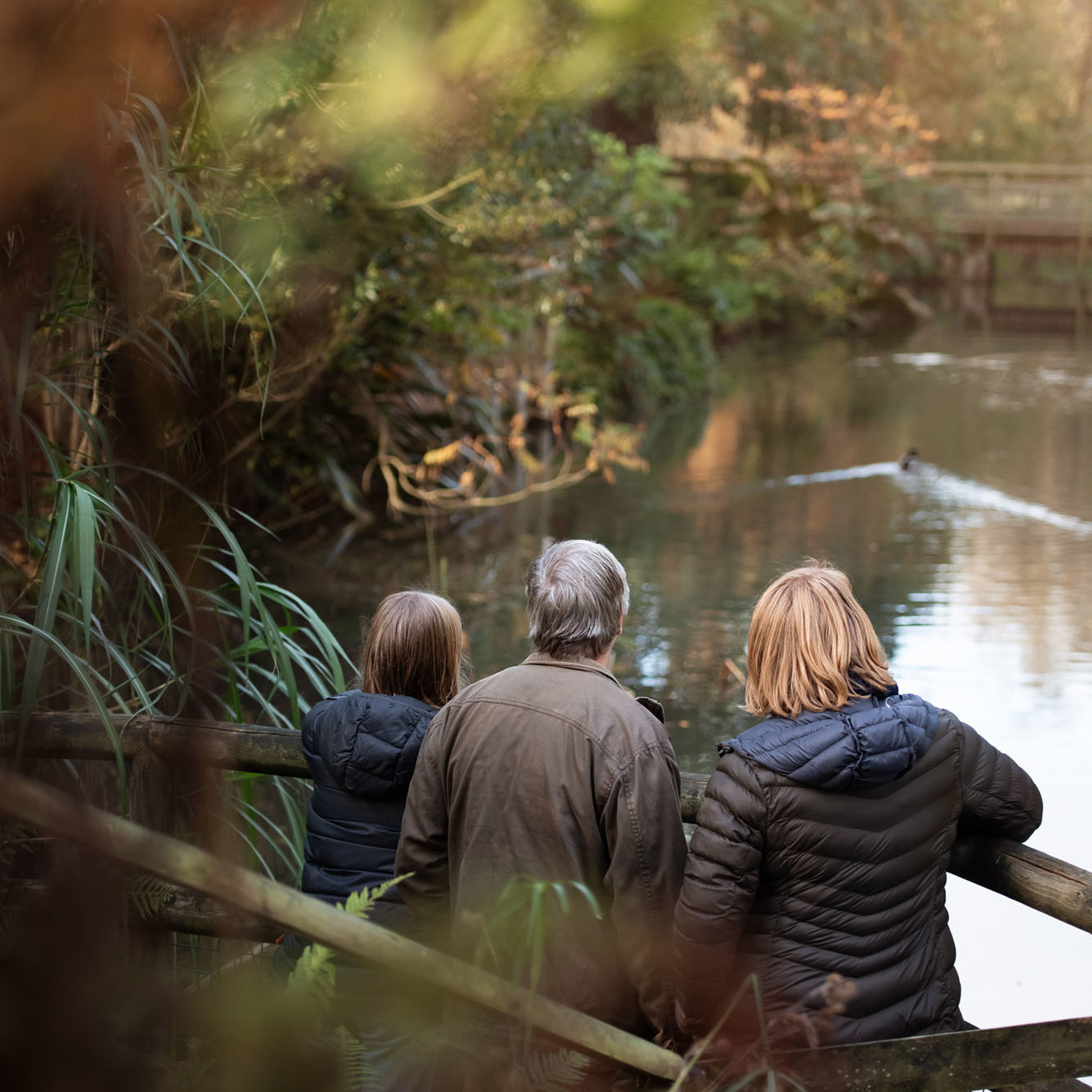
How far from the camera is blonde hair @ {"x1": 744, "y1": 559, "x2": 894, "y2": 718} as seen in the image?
6.63ft

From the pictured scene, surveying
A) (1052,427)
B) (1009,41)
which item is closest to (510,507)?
(1052,427)

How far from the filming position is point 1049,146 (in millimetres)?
34188

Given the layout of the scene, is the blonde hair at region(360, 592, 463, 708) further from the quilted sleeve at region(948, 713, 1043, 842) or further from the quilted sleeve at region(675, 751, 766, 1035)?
the quilted sleeve at region(948, 713, 1043, 842)

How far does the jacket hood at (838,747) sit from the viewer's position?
192cm

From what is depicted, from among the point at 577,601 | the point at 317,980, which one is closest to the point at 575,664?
the point at 577,601

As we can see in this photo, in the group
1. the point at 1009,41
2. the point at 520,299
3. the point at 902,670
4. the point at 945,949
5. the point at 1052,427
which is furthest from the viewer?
the point at 1009,41

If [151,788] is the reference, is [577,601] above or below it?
above

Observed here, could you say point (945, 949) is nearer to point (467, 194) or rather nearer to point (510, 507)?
point (467, 194)

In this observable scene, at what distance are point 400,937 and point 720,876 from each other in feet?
3.51

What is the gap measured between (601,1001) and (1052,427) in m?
13.0

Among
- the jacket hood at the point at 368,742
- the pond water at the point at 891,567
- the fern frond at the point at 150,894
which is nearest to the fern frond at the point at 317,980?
the fern frond at the point at 150,894

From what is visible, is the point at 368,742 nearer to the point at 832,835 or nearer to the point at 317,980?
the point at 832,835

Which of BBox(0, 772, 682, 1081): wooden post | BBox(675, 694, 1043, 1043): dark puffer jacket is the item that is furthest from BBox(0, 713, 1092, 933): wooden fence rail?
BBox(0, 772, 682, 1081): wooden post

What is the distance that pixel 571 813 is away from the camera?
2027 millimetres
